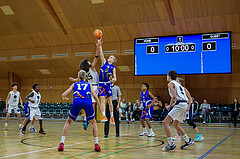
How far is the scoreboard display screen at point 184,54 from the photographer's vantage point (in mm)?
15852

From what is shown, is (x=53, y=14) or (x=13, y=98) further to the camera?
(x=53, y=14)

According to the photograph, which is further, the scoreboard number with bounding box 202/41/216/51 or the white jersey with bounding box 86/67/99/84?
the scoreboard number with bounding box 202/41/216/51

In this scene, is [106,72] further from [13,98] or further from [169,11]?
[169,11]

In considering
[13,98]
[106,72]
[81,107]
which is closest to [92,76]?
[106,72]

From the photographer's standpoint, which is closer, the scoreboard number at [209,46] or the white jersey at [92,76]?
the white jersey at [92,76]

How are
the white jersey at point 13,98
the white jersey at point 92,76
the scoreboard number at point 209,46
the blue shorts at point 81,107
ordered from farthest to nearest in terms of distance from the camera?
the scoreboard number at point 209,46 < the white jersey at point 13,98 < the white jersey at point 92,76 < the blue shorts at point 81,107

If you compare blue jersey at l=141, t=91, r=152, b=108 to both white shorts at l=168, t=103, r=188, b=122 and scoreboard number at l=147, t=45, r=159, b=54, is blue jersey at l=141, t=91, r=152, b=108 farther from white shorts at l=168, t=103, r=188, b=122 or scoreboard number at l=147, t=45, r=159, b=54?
scoreboard number at l=147, t=45, r=159, b=54

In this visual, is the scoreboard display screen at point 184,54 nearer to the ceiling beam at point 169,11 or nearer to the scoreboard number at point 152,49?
the scoreboard number at point 152,49

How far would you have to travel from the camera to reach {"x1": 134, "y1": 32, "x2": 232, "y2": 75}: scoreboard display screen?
15.9 metres

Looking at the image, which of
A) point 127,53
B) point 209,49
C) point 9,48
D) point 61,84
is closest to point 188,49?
point 209,49

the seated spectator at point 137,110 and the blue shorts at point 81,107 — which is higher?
the blue shorts at point 81,107

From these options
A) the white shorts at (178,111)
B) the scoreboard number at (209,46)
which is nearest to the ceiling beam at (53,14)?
the scoreboard number at (209,46)

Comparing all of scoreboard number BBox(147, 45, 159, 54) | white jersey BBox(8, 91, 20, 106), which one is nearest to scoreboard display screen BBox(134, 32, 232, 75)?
scoreboard number BBox(147, 45, 159, 54)

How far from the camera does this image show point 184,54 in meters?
16.5
